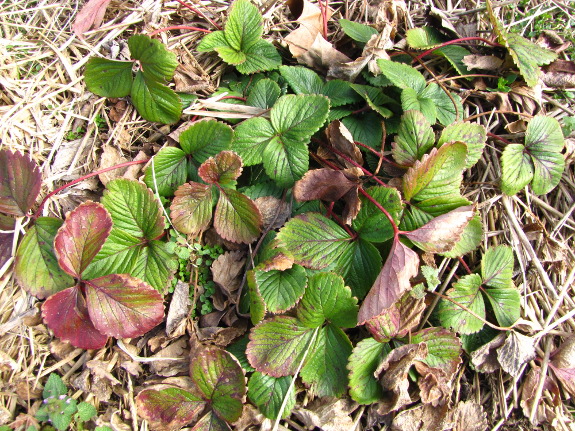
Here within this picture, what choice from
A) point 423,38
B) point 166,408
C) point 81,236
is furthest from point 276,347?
point 423,38

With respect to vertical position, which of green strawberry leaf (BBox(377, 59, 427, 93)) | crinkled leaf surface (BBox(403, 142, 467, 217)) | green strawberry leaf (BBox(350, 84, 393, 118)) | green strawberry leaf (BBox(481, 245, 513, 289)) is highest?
green strawberry leaf (BBox(377, 59, 427, 93))

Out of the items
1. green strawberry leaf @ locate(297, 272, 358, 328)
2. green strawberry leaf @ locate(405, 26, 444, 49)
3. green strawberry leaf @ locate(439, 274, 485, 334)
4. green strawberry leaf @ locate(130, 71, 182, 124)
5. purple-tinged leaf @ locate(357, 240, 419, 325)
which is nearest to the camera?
purple-tinged leaf @ locate(357, 240, 419, 325)

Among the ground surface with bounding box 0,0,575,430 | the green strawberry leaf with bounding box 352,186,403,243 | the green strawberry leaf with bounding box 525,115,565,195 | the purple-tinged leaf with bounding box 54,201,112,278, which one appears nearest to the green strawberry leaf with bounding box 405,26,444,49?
the ground surface with bounding box 0,0,575,430

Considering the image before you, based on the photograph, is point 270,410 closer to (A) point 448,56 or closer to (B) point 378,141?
(B) point 378,141

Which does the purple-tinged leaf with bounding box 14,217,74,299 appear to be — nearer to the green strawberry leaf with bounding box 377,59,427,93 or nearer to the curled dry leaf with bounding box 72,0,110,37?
the curled dry leaf with bounding box 72,0,110,37

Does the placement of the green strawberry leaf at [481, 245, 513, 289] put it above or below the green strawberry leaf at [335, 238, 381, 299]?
below

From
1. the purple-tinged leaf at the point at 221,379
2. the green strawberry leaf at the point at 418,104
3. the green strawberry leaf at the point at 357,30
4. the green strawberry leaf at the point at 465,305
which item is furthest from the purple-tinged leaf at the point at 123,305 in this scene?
the green strawberry leaf at the point at 357,30

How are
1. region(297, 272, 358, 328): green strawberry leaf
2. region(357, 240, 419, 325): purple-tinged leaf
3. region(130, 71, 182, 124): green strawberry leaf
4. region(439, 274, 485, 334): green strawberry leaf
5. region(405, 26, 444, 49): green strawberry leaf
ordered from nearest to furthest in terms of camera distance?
region(357, 240, 419, 325): purple-tinged leaf < region(297, 272, 358, 328): green strawberry leaf < region(439, 274, 485, 334): green strawberry leaf < region(130, 71, 182, 124): green strawberry leaf < region(405, 26, 444, 49): green strawberry leaf
